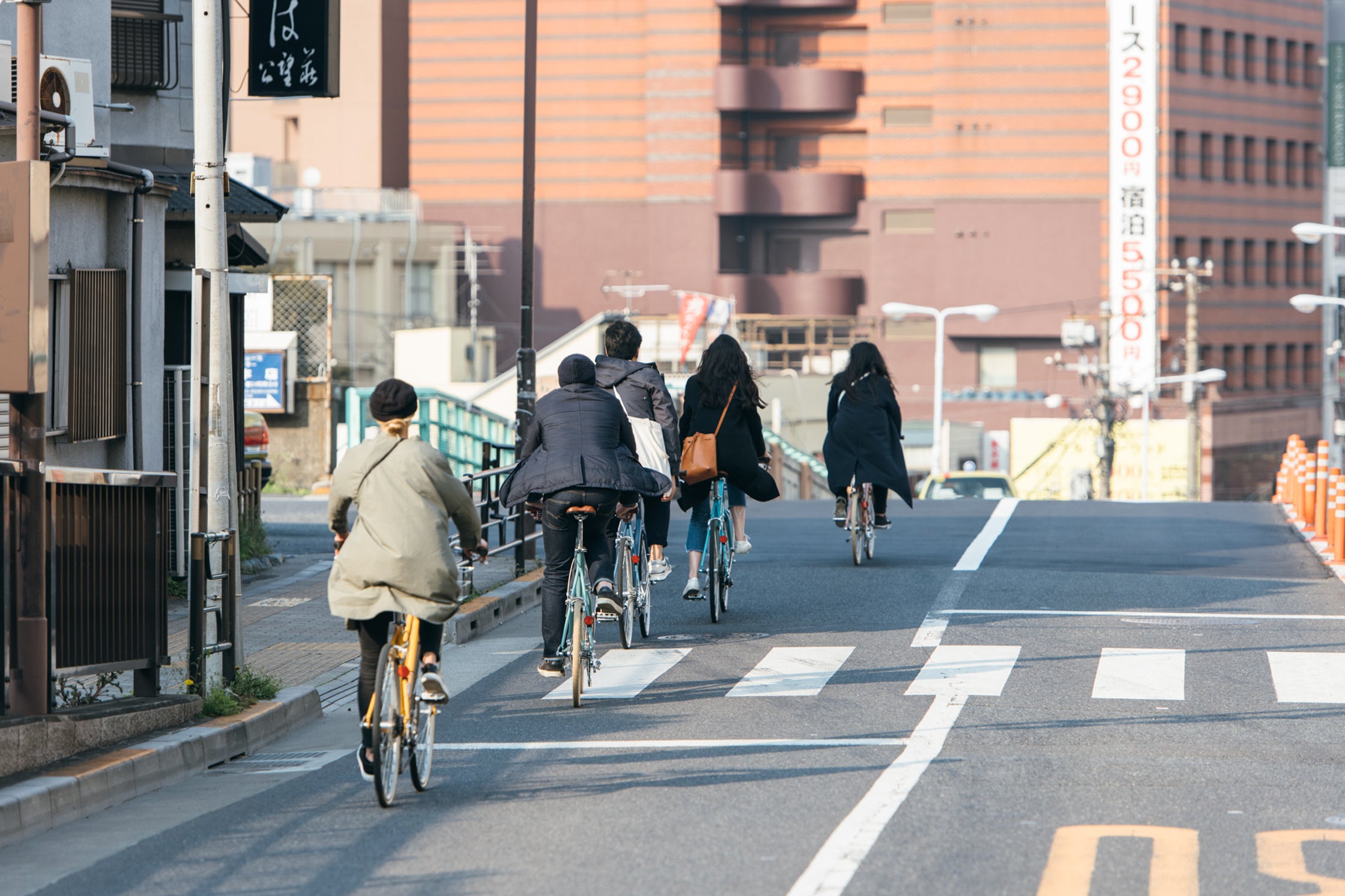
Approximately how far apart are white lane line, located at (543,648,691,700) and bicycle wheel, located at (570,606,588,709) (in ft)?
1.10

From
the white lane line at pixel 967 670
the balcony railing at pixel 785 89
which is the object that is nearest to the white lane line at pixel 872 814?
the white lane line at pixel 967 670

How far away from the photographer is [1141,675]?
10625 mm

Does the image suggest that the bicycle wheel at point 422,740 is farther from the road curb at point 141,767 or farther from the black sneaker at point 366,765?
the road curb at point 141,767

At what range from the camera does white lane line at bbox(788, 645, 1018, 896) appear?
6.28 meters

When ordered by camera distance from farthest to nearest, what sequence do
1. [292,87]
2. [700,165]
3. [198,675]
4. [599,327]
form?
1. [700,165]
2. [599,327]
3. [292,87]
4. [198,675]

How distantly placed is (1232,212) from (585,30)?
27.3m

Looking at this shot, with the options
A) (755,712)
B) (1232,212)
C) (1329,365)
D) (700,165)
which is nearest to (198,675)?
(755,712)

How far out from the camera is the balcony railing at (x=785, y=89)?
71.9 meters

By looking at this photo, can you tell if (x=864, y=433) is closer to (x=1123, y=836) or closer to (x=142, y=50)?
(x=142, y=50)

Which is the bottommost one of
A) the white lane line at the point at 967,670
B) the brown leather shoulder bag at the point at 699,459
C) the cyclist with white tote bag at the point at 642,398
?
the white lane line at the point at 967,670

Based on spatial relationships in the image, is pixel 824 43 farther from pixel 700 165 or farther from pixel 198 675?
pixel 198 675

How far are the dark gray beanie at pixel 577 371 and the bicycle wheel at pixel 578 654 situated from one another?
1.26 metres

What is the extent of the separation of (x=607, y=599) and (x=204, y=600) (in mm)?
2111

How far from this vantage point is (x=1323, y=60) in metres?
77.9
